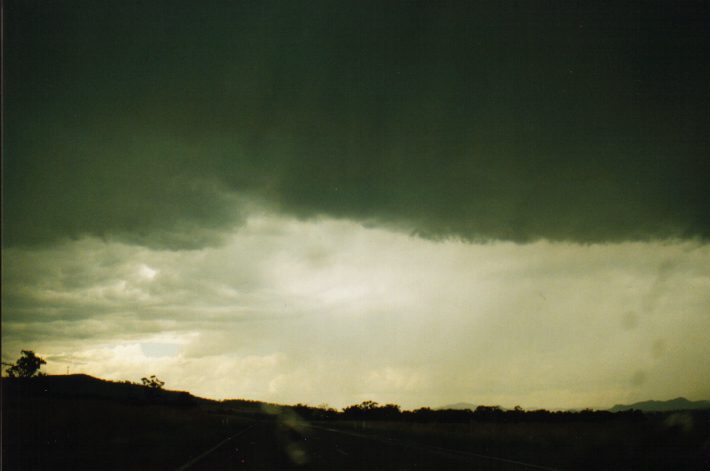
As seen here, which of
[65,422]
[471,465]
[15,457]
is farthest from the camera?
[65,422]

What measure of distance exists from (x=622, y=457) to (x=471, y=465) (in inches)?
232

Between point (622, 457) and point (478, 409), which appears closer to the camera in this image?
point (622, 457)

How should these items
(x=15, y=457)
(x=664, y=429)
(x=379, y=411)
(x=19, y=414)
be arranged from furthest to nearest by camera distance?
(x=379, y=411) → (x=19, y=414) → (x=664, y=429) → (x=15, y=457)

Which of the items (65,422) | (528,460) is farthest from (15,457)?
(528,460)

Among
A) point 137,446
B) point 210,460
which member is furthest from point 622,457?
point 137,446

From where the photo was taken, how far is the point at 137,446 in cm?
2166

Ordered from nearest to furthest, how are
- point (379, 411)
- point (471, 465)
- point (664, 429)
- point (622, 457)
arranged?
point (471, 465)
point (622, 457)
point (664, 429)
point (379, 411)

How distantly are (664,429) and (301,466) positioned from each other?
59.5 ft

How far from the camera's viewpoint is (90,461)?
1489 centimetres

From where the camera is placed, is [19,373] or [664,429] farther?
[19,373]

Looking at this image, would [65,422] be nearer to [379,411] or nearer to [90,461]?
[90,461]

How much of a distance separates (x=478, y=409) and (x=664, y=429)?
355ft

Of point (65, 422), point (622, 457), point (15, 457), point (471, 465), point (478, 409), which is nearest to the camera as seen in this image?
point (15, 457)

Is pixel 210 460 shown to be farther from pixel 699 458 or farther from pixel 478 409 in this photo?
pixel 478 409
